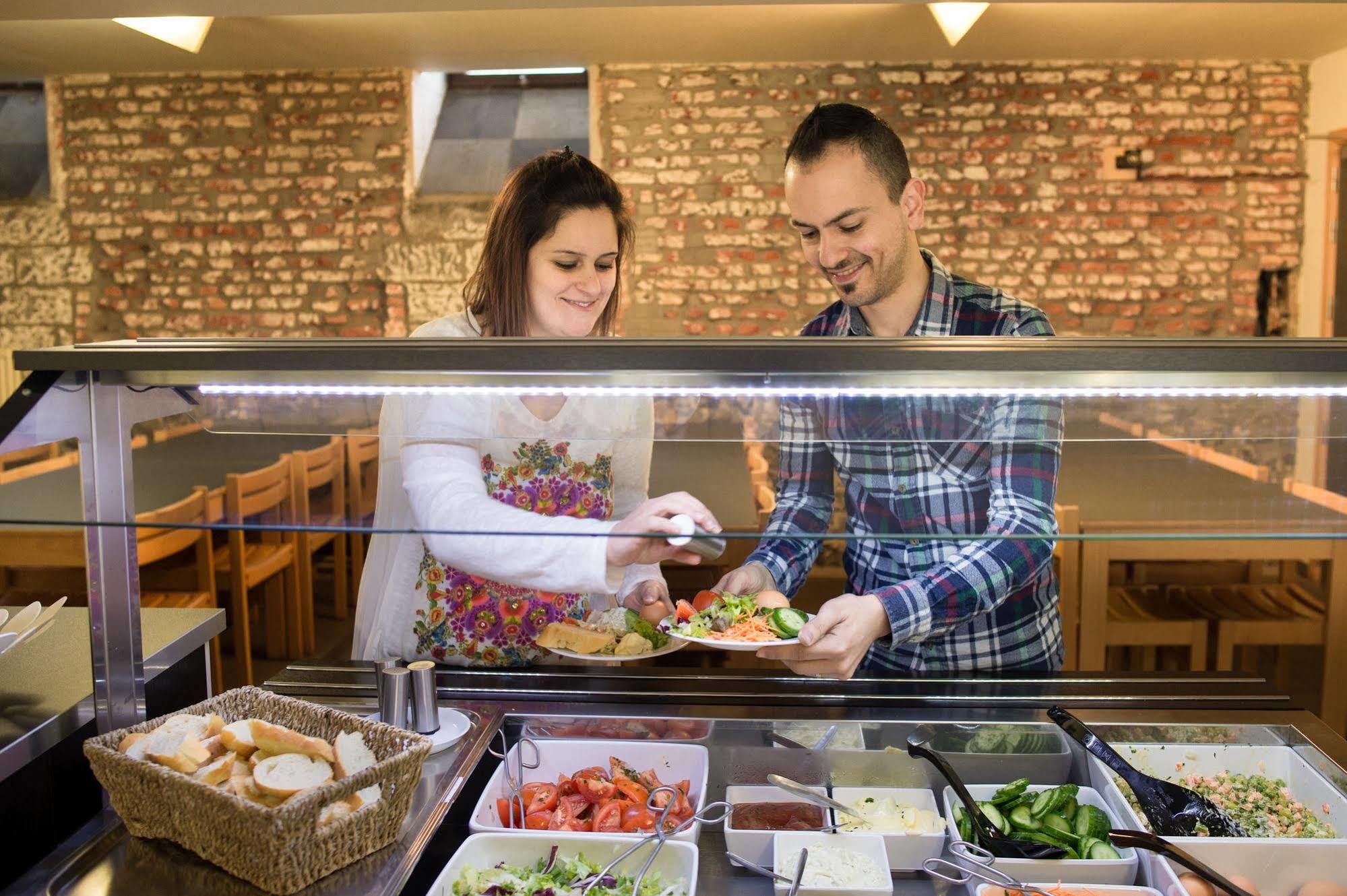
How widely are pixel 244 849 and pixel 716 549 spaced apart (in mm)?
670

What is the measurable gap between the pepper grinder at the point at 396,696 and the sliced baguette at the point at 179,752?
297 millimetres

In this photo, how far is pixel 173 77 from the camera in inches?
260

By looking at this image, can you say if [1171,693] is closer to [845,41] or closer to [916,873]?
[916,873]

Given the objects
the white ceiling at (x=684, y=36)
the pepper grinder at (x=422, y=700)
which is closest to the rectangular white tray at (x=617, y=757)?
the pepper grinder at (x=422, y=700)

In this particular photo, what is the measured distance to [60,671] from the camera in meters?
1.65

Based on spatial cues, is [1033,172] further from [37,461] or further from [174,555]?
[37,461]

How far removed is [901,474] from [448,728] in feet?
2.63

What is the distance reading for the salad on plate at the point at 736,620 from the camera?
1517 mm

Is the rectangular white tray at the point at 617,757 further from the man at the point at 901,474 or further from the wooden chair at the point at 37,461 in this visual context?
the wooden chair at the point at 37,461

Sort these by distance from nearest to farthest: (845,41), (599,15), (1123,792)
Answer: (1123,792), (599,15), (845,41)

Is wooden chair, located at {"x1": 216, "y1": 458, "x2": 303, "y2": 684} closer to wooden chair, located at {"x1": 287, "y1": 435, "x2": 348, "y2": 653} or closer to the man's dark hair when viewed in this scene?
wooden chair, located at {"x1": 287, "y1": 435, "x2": 348, "y2": 653}

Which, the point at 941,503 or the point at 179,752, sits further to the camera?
the point at 941,503

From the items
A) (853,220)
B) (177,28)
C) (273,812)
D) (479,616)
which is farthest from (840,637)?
(177,28)

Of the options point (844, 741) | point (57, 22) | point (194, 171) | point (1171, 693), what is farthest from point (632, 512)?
point (194, 171)
